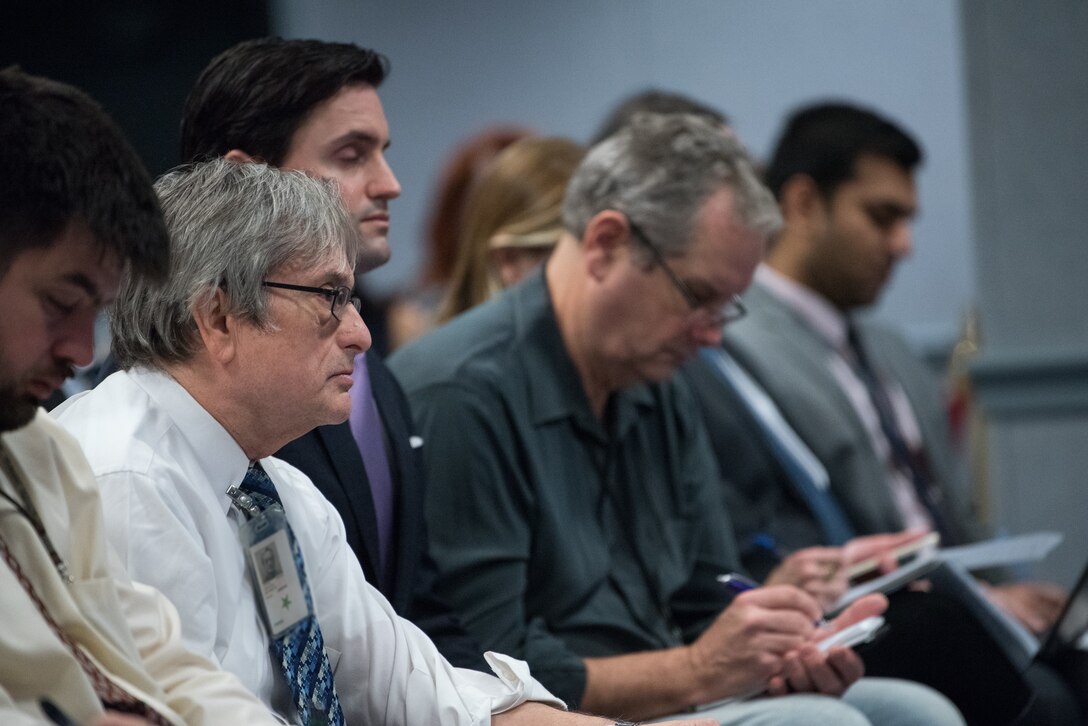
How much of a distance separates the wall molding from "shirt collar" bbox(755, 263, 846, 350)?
1.79 feet

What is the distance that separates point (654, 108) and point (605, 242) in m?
0.95

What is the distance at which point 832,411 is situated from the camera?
349 cm

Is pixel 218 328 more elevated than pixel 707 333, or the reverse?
pixel 218 328

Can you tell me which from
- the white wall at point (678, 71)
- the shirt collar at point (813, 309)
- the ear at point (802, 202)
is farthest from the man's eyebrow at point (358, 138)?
the white wall at point (678, 71)

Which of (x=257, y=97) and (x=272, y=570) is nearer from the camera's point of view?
(x=272, y=570)

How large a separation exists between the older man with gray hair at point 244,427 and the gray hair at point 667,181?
0.93 meters

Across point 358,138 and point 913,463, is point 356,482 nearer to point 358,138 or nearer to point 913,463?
point 358,138

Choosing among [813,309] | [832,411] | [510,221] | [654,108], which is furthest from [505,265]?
[813,309]

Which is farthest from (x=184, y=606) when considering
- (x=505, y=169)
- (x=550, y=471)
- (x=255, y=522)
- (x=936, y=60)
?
(x=936, y=60)

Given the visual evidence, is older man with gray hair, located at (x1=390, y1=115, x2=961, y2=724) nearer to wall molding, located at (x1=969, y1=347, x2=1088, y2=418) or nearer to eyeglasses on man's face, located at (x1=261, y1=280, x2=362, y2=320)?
eyeglasses on man's face, located at (x1=261, y1=280, x2=362, y2=320)

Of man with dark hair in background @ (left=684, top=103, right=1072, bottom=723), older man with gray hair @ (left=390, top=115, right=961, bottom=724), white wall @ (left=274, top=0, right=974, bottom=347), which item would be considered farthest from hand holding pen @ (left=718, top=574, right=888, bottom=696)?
white wall @ (left=274, top=0, right=974, bottom=347)

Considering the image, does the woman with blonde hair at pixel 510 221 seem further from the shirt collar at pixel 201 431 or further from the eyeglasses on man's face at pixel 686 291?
the shirt collar at pixel 201 431

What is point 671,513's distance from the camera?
2.71m

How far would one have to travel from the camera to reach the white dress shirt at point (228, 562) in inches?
59.6
